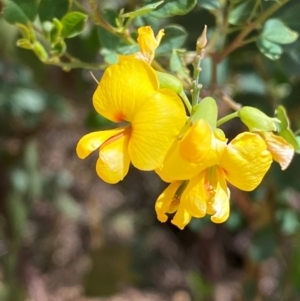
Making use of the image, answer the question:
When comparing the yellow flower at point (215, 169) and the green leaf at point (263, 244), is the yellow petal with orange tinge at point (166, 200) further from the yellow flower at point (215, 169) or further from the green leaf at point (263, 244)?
the green leaf at point (263, 244)

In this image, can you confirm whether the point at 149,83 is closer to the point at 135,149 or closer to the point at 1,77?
the point at 135,149

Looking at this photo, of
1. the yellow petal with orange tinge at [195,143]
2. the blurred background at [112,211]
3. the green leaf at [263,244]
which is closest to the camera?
the yellow petal with orange tinge at [195,143]

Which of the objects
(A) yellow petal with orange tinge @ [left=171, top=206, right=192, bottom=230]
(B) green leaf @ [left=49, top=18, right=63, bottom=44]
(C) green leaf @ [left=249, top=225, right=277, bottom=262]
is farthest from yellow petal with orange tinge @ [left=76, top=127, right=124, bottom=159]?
(C) green leaf @ [left=249, top=225, right=277, bottom=262]

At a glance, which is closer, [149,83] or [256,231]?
[149,83]

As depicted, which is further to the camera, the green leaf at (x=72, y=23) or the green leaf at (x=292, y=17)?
the green leaf at (x=292, y=17)

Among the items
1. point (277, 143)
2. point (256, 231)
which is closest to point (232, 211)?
point (256, 231)

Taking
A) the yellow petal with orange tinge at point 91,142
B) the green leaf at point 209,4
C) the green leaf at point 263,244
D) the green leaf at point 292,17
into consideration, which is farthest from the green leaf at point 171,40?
the green leaf at point 263,244
